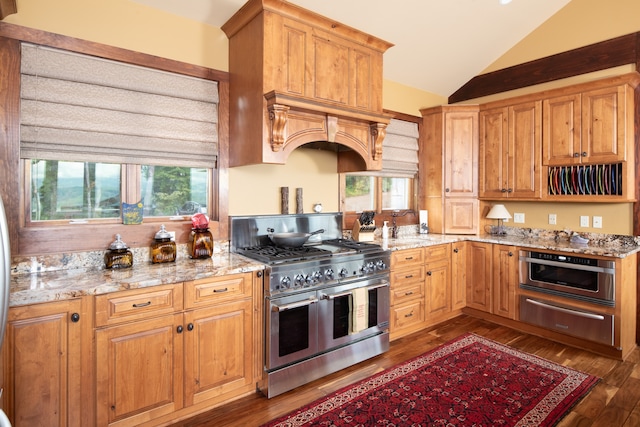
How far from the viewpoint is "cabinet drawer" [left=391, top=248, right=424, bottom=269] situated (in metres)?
3.45

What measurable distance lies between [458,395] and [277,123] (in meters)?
2.34

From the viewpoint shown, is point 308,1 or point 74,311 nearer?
point 74,311

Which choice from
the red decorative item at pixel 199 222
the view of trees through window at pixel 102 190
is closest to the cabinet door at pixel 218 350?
the red decorative item at pixel 199 222

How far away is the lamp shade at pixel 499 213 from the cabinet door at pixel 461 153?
28 cm

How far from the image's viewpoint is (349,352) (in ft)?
9.66

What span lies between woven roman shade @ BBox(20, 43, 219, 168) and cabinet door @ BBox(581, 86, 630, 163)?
3.51 metres

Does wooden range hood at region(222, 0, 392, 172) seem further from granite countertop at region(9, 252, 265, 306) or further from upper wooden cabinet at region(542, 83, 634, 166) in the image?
upper wooden cabinet at region(542, 83, 634, 166)

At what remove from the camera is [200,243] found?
2.71m

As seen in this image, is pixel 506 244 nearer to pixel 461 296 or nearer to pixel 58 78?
pixel 461 296

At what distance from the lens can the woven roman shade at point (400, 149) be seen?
419 centimetres

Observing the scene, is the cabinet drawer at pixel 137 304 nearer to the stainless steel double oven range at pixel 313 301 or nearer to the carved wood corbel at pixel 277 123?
the stainless steel double oven range at pixel 313 301

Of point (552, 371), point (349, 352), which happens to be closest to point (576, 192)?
point (552, 371)

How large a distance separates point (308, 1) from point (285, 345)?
8.88ft

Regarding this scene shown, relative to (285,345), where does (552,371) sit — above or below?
below
